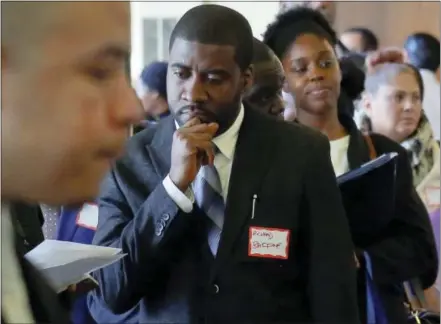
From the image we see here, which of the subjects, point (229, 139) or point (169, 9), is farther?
point (169, 9)

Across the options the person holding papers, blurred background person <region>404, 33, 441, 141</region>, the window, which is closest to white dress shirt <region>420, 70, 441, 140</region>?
blurred background person <region>404, 33, 441, 141</region>

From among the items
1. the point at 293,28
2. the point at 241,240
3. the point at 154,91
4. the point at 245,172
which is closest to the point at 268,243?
the point at 241,240

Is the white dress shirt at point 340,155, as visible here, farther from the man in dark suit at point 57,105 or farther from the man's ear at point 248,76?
the man in dark suit at point 57,105

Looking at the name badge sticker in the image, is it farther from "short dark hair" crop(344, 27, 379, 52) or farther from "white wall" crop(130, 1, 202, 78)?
"white wall" crop(130, 1, 202, 78)

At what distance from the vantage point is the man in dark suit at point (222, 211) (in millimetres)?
1552

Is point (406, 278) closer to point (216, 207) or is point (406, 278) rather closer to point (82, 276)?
point (216, 207)

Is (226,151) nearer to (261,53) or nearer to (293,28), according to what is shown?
(261,53)

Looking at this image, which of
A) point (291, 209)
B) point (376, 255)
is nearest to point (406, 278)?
point (376, 255)

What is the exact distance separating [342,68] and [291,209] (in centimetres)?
94

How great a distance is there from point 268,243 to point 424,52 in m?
2.59

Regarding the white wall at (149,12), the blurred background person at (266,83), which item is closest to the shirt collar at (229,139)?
the blurred background person at (266,83)

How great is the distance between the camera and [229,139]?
1.64 m

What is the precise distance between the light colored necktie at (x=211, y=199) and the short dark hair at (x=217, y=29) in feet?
0.77

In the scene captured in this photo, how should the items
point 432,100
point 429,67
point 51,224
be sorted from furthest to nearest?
point 429,67
point 432,100
point 51,224
